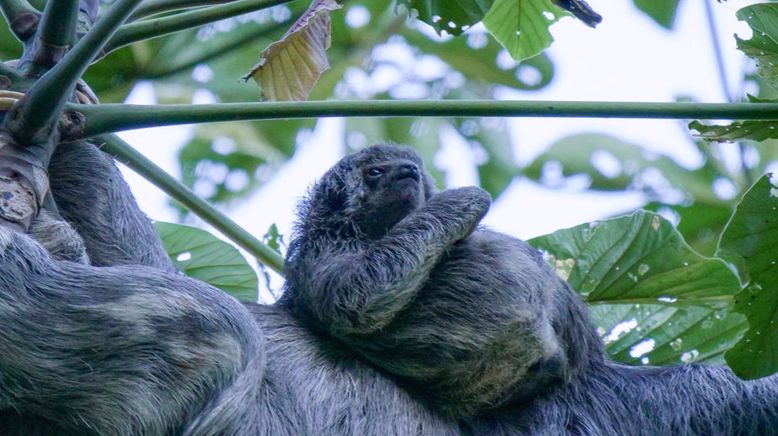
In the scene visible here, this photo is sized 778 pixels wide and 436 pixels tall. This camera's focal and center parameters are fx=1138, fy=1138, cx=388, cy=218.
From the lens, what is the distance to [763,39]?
177 inches

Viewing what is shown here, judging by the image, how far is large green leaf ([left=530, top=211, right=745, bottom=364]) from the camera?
563cm

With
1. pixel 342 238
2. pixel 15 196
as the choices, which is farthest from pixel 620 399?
pixel 15 196

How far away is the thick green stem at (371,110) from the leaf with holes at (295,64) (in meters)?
0.97

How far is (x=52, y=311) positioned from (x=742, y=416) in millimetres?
3193

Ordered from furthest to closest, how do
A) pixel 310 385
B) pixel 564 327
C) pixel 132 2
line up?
pixel 564 327 < pixel 310 385 < pixel 132 2

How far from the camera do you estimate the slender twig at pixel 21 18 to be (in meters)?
4.15

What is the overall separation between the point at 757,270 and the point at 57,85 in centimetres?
278

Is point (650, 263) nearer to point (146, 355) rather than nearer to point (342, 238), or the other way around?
point (342, 238)

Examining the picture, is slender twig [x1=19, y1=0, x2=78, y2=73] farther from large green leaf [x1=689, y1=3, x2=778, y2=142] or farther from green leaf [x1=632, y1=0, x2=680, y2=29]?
green leaf [x1=632, y1=0, x2=680, y2=29]

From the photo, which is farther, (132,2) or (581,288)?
(581,288)

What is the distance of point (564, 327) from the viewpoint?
5.14 meters

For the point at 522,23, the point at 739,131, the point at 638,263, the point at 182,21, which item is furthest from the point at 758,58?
the point at 182,21

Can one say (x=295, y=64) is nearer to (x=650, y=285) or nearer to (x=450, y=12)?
(x=450, y=12)

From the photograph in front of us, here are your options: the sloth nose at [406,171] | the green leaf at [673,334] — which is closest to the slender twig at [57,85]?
the sloth nose at [406,171]
